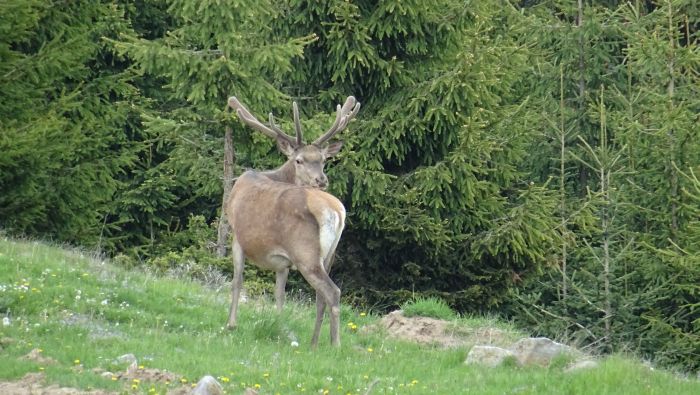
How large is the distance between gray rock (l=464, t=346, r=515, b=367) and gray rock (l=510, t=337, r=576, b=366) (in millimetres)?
109

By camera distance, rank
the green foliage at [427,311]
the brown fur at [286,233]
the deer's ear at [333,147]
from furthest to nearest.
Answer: the green foliage at [427,311] → the deer's ear at [333,147] → the brown fur at [286,233]

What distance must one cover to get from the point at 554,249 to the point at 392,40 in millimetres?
4019

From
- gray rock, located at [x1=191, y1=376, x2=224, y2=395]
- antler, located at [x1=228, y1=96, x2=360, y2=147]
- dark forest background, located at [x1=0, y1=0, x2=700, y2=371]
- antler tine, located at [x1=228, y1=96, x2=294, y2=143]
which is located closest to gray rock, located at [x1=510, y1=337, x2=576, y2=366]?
gray rock, located at [x1=191, y1=376, x2=224, y2=395]

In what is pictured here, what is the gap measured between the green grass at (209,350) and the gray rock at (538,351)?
0.19 metres

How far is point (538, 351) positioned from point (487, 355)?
1.45 feet

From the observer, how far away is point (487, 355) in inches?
422

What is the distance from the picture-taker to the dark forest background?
634 inches

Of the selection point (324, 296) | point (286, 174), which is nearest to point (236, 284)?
point (324, 296)

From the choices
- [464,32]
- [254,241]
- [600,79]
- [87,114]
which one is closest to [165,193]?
[87,114]

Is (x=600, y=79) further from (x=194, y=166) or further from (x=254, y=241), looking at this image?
(x=254, y=241)

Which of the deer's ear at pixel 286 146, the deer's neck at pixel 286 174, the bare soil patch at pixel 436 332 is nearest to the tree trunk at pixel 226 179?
the deer's ear at pixel 286 146

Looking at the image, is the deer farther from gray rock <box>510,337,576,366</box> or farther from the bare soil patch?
gray rock <box>510,337,576,366</box>

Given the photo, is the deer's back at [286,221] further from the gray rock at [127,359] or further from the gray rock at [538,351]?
the gray rock at [127,359]

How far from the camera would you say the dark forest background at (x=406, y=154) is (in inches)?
634
